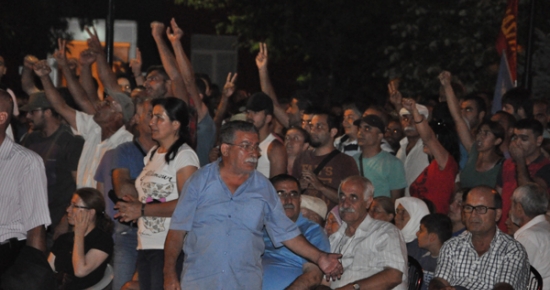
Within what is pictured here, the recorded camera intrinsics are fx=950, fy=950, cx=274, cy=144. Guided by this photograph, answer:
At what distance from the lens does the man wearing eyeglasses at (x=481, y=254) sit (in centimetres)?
724

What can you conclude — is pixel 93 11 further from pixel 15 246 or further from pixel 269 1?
pixel 15 246

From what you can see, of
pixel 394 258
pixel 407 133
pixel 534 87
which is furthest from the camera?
pixel 534 87

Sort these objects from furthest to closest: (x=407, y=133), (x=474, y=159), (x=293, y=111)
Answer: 1. (x=293, y=111)
2. (x=407, y=133)
3. (x=474, y=159)

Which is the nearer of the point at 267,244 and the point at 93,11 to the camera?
the point at 267,244

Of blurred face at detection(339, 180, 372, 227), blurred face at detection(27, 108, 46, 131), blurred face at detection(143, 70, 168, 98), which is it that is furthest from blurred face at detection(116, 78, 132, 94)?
blurred face at detection(339, 180, 372, 227)

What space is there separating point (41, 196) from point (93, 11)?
18.5 metres

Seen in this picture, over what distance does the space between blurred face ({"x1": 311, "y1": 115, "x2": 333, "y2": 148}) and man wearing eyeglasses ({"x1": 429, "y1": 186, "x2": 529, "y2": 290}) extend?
1.95m

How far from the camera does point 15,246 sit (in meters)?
6.44

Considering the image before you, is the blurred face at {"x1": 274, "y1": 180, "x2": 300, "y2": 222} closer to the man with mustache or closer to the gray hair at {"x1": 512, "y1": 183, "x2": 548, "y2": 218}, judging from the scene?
the gray hair at {"x1": 512, "y1": 183, "x2": 548, "y2": 218}

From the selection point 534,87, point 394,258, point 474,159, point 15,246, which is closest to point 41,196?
point 15,246

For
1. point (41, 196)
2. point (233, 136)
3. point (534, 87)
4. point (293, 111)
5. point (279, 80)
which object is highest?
point (233, 136)

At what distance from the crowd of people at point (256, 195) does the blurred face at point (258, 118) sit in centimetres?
2

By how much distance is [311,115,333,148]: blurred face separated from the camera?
934 cm

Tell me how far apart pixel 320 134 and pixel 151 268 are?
2.72m
